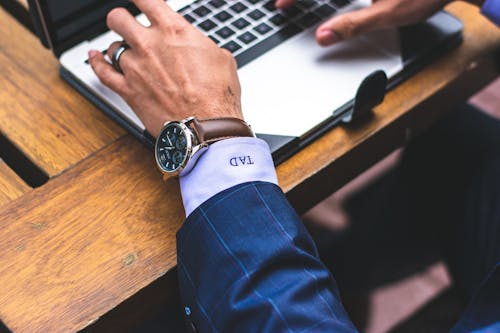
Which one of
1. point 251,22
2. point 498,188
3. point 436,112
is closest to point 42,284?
point 251,22

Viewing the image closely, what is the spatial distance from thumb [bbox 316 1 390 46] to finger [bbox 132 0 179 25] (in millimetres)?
178

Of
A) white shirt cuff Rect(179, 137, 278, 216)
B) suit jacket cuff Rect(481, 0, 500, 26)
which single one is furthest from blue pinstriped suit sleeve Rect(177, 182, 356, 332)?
suit jacket cuff Rect(481, 0, 500, 26)

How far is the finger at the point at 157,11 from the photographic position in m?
0.69

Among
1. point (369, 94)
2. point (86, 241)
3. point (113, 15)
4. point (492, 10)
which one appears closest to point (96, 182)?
point (86, 241)

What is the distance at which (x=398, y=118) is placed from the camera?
2.42 ft

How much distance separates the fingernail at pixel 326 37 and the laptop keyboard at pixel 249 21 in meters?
0.04

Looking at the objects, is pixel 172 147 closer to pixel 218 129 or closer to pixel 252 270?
pixel 218 129

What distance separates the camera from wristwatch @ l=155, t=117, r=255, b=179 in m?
0.60

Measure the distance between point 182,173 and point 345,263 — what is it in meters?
0.63

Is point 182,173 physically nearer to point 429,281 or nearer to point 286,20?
point 286,20

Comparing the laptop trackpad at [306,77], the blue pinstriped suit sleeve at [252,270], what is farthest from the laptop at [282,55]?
the blue pinstriped suit sleeve at [252,270]

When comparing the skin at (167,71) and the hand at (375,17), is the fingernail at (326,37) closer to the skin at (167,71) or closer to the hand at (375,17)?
the hand at (375,17)

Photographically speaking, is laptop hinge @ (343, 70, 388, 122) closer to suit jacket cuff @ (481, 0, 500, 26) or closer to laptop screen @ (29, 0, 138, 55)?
suit jacket cuff @ (481, 0, 500, 26)

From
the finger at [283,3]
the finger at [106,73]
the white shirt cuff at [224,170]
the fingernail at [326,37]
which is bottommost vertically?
the fingernail at [326,37]
